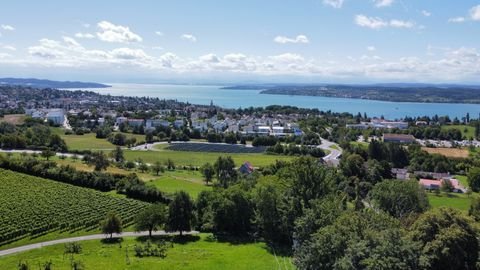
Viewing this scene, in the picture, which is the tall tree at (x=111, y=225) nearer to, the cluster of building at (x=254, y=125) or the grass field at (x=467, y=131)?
the cluster of building at (x=254, y=125)

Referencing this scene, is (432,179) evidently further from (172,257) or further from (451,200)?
(172,257)

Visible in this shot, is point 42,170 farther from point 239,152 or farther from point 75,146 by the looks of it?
point 239,152

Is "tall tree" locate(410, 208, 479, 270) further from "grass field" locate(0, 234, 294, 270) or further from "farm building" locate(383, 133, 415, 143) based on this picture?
"farm building" locate(383, 133, 415, 143)

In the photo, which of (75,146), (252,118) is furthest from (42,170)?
(252,118)

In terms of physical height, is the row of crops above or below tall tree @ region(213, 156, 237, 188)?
below

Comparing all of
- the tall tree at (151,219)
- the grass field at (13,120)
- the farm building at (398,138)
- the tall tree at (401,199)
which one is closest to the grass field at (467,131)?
the farm building at (398,138)

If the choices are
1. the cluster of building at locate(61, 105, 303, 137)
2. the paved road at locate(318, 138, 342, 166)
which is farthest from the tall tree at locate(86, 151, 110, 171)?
the cluster of building at locate(61, 105, 303, 137)
